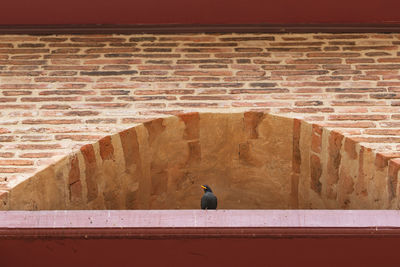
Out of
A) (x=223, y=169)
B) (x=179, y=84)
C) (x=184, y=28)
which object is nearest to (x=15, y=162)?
(x=179, y=84)

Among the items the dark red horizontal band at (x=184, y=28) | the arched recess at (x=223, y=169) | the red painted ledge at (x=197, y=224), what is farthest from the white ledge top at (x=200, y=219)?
the dark red horizontal band at (x=184, y=28)

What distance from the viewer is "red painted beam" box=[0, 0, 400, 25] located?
17.1 feet

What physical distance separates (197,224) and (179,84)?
1820mm

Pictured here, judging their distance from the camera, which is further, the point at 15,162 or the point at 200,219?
the point at 15,162

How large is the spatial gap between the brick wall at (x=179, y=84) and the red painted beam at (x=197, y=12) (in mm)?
125

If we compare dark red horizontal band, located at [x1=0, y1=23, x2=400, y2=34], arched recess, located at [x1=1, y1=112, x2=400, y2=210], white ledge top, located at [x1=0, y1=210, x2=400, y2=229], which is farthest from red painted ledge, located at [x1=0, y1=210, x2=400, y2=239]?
dark red horizontal band, located at [x1=0, y1=23, x2=400, y2=34]

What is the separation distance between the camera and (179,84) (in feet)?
15.6

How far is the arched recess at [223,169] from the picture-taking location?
A: 4055mm
